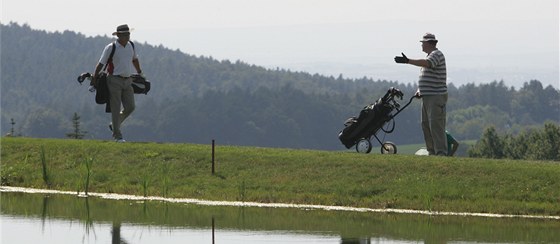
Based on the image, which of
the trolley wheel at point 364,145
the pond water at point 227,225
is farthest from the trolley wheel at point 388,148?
the pond water at point 227,225

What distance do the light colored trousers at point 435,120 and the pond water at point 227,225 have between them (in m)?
4.17

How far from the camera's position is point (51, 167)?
2570 cm

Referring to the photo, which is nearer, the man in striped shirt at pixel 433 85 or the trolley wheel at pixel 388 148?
the man in striped shirt at pixel 433 85

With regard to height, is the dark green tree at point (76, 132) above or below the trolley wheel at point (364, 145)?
above

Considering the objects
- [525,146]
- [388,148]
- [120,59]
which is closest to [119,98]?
[120,59]

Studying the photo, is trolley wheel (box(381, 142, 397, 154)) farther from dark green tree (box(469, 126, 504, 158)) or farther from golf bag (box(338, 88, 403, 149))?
dark green tree (box(469, 126, 504, 158))

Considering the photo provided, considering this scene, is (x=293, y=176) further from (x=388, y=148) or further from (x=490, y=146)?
(x=490, y=146)

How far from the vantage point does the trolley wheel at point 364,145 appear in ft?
86.5

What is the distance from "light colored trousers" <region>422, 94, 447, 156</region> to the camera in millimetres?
24953

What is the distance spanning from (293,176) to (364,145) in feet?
10.1

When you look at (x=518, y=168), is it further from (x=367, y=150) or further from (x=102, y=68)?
(x=102, y=68)

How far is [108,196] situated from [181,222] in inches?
177

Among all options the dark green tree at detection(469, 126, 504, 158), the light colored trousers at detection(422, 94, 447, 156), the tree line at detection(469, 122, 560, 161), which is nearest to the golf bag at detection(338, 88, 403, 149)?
the light colored trousers at detection(422, 94, 447, 156)

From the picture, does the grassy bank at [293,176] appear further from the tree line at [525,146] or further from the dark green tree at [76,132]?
the tree line at [525,146]
